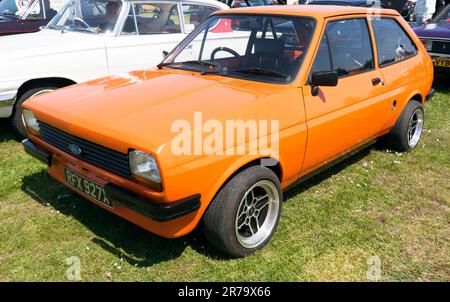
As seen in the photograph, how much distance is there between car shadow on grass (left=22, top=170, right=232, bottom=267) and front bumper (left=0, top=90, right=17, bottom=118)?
58.2 inches

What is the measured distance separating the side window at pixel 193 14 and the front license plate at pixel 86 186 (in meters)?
3.58

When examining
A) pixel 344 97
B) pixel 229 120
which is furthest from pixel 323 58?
pixel 229 120

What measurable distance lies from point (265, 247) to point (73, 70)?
10.9ft

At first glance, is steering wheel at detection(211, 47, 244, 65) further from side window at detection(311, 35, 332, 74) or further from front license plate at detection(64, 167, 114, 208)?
front license plate at detection(64, 167, 114, 208)

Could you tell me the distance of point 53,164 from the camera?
10.0 ft

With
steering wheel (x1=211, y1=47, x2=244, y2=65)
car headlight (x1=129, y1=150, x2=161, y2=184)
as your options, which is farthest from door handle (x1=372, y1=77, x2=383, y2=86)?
car headlight (x1=129, y1=150, x2=161, y2=184)

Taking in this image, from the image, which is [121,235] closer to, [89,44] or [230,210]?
[230,210]

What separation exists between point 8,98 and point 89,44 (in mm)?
1146

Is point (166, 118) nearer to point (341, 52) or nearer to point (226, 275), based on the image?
point (226, 275)

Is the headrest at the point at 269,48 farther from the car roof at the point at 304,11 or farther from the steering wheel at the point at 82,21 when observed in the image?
the steering wheel at the point at 82,21

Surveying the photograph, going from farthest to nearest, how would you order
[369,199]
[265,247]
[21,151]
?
1. [21,151]
2. [369,199]
3. [265,247]

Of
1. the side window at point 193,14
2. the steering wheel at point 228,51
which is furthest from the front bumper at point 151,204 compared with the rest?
the side window at point 193,14
